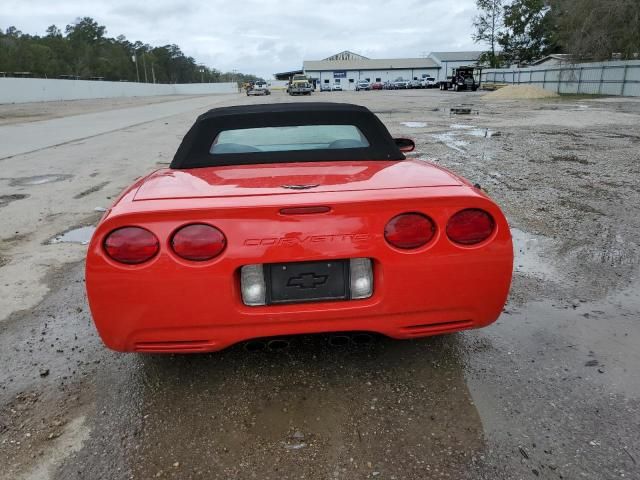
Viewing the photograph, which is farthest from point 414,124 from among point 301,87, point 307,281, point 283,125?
point 301,87

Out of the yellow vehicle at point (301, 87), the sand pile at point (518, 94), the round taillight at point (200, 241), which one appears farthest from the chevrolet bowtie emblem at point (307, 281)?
the yellow vehicle at point (301, 87)

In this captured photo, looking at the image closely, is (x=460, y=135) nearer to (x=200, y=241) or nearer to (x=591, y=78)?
(x=200, y=241)

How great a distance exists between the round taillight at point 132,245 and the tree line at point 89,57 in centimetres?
7563

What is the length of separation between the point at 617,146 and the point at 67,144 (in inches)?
504

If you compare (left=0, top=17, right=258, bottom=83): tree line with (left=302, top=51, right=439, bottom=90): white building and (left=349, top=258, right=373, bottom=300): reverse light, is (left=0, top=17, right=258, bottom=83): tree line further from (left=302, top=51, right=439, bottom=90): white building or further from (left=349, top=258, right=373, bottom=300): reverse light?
(left=349, top=258, right=373, bottom=300): reverse light

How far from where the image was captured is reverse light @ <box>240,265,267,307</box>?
2146 mm

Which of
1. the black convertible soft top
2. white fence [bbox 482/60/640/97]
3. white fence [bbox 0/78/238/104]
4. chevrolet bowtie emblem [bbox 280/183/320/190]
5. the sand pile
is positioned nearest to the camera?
chevrolet bowtie emblem [bbox 280/183/320/190]

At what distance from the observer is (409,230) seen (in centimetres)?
217

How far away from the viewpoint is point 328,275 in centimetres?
216

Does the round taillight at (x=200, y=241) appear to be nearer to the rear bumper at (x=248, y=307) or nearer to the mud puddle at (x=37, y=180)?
the rear bumper at (x=248, y=307)

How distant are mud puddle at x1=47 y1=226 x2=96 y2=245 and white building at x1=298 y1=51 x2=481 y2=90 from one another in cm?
9848

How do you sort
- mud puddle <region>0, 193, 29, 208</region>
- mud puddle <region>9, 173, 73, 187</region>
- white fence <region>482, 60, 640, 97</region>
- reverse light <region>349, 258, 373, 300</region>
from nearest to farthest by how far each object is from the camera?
reverse light <region>349, 258, 373, 300</region>
mud puddle <region>0, 193, 29, 208</region>
mud puddle <region>9, 173, 73, 187</region>
white fence <region>482, 60, 640, 97</region>

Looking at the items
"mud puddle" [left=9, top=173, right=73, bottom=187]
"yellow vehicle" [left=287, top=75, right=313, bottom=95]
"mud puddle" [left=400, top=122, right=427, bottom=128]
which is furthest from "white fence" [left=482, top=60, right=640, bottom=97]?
"mud puddle" [left=9, top=173, right=73, bottom=187]

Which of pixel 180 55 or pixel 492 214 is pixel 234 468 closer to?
pixel 492 214
